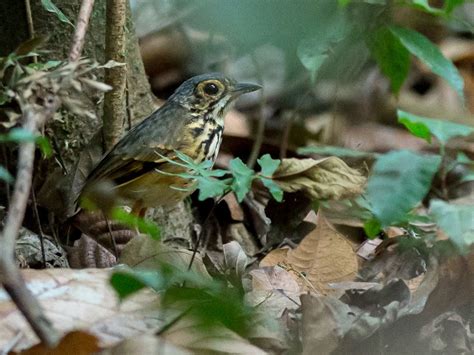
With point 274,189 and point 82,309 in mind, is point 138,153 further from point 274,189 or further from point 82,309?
point 82,309

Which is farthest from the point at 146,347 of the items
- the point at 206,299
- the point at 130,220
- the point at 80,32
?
the point at 80,32

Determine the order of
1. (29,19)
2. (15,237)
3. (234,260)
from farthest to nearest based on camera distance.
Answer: (29,19) < (234,260) < (15,237)

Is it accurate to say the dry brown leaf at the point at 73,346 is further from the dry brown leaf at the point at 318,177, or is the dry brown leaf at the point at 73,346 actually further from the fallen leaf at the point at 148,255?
the dry brown leaf at the point at 318,177

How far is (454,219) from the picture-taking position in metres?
2.72

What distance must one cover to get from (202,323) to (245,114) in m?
5.66

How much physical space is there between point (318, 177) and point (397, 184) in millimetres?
1901

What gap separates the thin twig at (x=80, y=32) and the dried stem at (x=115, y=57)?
419 millimetres

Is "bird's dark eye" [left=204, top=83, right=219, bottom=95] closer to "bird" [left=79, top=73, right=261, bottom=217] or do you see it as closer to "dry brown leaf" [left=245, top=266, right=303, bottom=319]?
"bird" [left=79, top=73, right=261, bottom=217]

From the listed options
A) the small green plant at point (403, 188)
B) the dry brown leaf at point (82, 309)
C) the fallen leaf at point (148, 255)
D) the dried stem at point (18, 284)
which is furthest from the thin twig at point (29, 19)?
the small green plant at point (403, 188)

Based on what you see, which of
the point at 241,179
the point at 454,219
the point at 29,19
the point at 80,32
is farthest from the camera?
the point at 29,19

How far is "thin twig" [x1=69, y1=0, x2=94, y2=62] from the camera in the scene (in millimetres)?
3696

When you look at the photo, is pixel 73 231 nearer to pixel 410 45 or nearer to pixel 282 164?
pixel 282 164

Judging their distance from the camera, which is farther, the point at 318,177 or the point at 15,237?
the point at 318,177

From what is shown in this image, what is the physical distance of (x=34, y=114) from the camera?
9.67 feet
